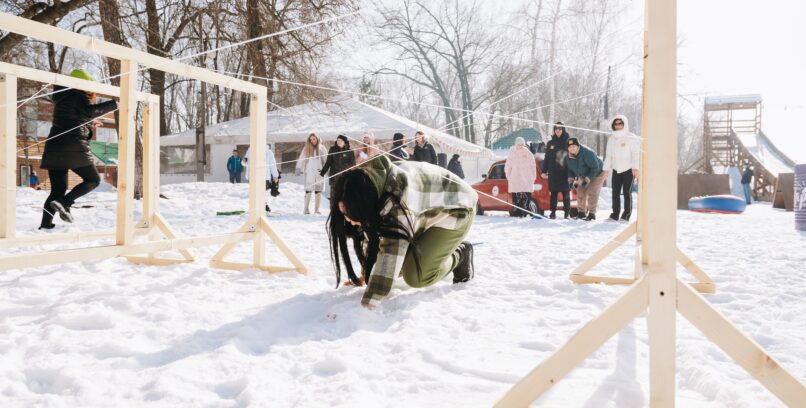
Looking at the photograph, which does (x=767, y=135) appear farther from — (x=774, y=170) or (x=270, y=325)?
(x=270, y=325)

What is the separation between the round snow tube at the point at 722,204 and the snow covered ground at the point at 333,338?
25.7ft

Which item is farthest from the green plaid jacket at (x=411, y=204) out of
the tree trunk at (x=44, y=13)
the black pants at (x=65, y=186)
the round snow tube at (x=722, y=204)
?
the round snow tube at (x=722, y=204)

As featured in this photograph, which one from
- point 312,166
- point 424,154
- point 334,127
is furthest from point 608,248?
point 334,127

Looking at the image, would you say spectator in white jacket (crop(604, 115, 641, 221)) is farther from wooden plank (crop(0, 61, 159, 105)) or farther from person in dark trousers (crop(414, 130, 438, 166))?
wooden plank (crop(0, 61, 159, 105))

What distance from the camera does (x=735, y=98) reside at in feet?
49.1

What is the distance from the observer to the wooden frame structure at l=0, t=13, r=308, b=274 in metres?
2.71

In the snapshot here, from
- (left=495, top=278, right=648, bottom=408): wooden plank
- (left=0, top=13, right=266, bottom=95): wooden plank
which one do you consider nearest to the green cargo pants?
(left=495, top=278, right=648, bottom=408): wooden plank

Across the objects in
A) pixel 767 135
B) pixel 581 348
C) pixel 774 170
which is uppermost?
pixel 767 135

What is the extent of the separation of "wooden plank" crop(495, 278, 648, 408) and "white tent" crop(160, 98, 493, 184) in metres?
13.4

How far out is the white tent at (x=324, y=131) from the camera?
16.3 metres

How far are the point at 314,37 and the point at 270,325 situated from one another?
1054cm

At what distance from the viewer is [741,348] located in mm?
1328

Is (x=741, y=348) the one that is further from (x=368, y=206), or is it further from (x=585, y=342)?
(x=368, y=206)

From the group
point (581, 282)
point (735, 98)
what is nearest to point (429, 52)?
point (735, 98)
